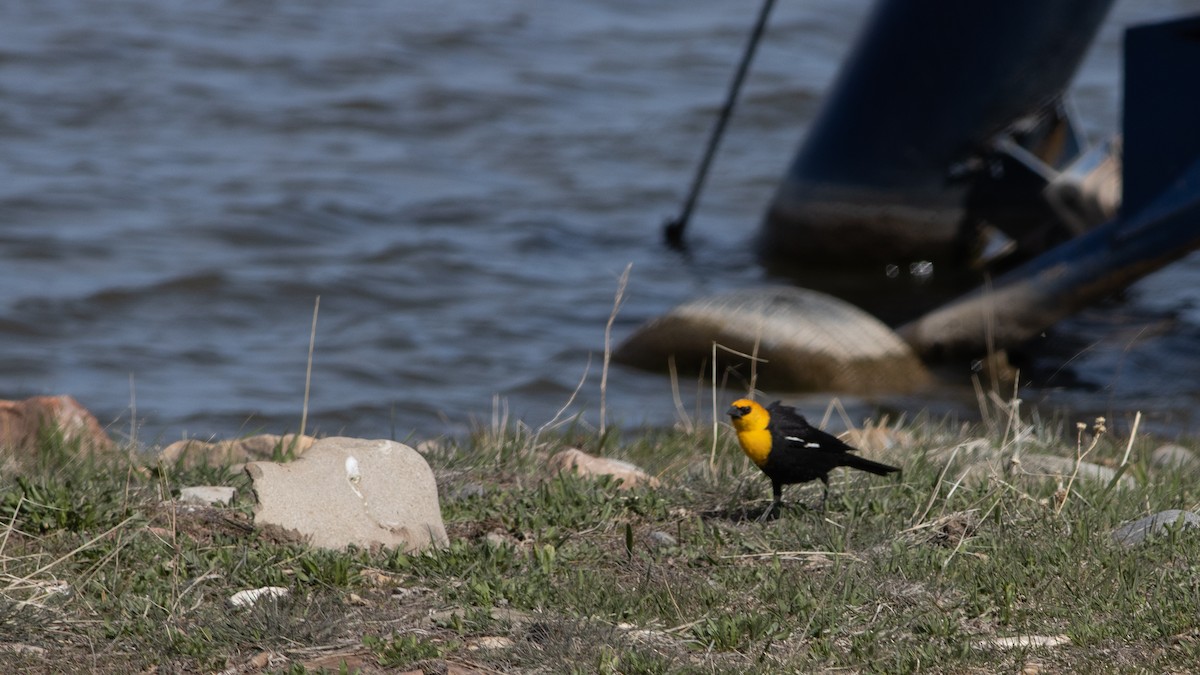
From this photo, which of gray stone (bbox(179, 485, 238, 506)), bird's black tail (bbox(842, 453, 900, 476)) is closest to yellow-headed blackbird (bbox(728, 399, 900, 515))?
bird's black tail (bbox(842, 453, 900, 476))

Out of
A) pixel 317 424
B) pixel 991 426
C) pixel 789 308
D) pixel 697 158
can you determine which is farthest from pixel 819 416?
pixel 697 158

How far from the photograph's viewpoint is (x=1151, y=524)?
13.6ft

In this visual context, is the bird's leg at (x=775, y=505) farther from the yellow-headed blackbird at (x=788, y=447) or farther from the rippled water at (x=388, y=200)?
the rippled water at (x=388, y=200)

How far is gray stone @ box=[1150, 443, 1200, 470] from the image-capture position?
5.59m

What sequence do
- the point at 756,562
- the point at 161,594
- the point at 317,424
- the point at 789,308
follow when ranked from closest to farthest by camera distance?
the point at 161,594, the point at 756,562, the point at 317,424, the point at 789,308

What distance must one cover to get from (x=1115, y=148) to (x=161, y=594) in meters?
9.46

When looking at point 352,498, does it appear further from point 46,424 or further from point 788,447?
point 46,424

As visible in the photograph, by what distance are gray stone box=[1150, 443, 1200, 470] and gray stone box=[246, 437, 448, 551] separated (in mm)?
2939

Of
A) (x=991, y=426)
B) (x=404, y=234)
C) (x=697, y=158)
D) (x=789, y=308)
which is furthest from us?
(x=697, y=158)

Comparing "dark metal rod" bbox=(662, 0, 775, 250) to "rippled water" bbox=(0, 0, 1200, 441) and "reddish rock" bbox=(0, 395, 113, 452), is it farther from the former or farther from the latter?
"reddish rock" bbox=(0, 395, 113, 452)

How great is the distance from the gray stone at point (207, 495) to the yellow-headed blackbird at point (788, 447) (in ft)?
5.31

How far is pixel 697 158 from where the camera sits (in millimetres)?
15867

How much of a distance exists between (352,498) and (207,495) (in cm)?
63

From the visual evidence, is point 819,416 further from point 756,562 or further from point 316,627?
point 316,627
